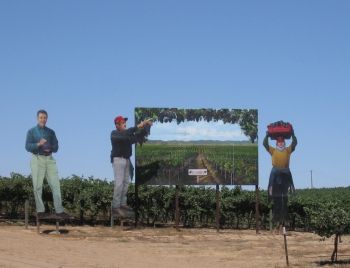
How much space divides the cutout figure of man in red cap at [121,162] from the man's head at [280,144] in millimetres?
7200

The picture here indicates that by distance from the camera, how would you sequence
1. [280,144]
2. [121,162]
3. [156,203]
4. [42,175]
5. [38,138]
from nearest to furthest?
[38,138] < [42,175] < [121,162] < [280,144] < [156,203]

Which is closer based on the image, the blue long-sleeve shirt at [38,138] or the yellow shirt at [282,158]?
the blue long-sleeve shirt at [38,138]

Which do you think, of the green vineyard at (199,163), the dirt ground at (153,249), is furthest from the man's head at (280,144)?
the dirt ground at (153,249)

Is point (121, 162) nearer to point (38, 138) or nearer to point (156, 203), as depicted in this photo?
point (38, 138)

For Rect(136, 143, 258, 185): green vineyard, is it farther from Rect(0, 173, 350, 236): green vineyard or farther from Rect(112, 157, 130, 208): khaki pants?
Rect(0, 173, 350, 236): green vineyard

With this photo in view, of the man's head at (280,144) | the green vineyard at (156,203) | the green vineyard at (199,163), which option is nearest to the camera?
the green vineyard at (199,163)

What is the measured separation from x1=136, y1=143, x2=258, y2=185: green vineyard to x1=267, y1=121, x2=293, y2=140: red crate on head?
4.28 feet

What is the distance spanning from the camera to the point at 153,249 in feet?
72.0

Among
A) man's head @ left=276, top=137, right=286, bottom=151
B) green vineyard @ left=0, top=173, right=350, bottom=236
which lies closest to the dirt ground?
green vineyard @ left=0, top=173, right=350, bottom=236

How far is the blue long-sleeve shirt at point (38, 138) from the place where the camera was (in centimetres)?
2500

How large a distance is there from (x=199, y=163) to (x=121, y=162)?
12.4 ft

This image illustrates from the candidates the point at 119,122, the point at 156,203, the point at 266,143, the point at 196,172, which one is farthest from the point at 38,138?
the point at 266,143

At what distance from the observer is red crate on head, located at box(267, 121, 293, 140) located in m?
29.1

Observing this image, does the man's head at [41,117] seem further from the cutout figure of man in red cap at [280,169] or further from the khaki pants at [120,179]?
the cutout figure of man in red cap at [280,169]
